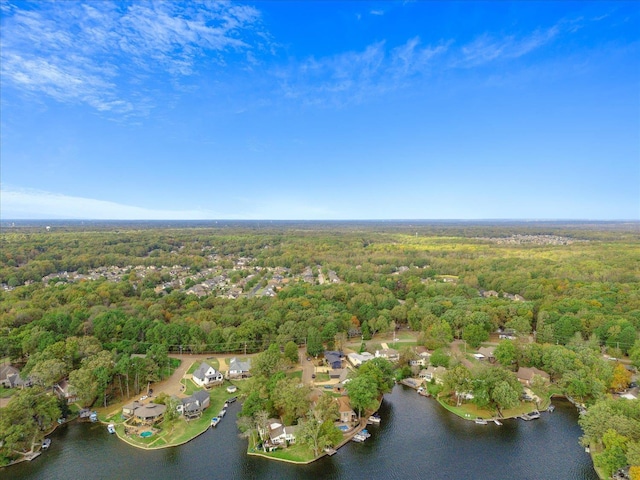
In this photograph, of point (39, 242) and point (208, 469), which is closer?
point (208, 469)

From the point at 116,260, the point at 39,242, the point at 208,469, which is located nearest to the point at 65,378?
the point at 208,469

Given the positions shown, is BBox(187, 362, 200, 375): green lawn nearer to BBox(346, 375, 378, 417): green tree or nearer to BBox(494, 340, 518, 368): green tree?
BBox(346, 375, 378, 417): green tree

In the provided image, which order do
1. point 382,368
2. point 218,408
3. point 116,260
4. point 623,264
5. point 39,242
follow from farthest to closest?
point 39,242 → point 116,260 → point 623,264 → point 382,368 → point 218,408

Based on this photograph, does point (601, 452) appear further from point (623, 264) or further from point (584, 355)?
point (623, 264)

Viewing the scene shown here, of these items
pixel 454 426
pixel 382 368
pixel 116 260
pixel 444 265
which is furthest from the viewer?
pixel 116 260

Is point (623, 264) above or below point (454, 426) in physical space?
above

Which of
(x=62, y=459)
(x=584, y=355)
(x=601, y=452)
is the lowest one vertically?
(x=62, y=459)

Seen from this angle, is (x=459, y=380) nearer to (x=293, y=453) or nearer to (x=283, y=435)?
(x=293, y=453)
